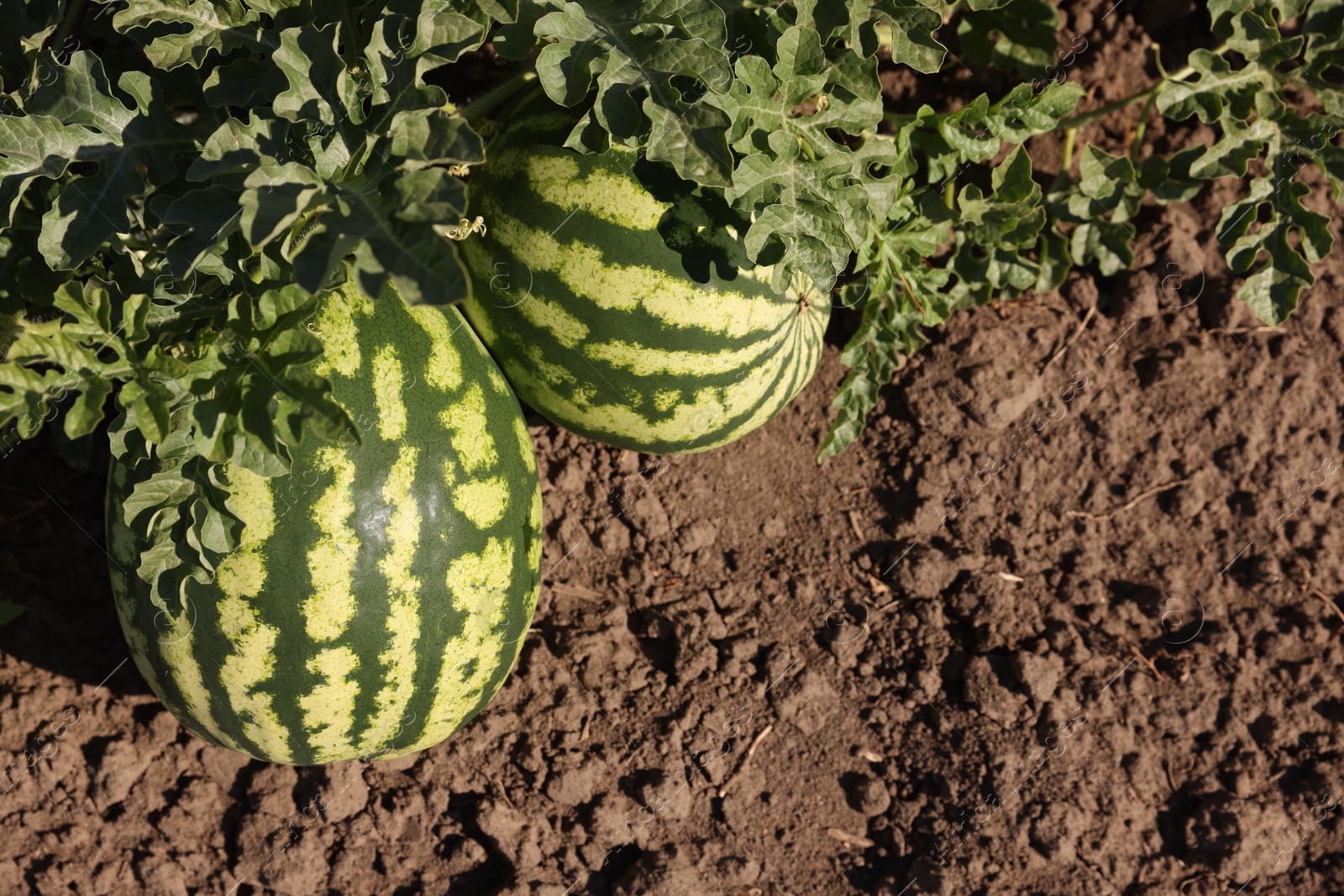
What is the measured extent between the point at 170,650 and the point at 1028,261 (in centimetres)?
263

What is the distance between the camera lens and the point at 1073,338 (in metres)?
3.62

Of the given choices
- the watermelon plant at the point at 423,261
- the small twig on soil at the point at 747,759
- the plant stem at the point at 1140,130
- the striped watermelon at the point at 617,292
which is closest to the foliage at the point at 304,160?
the watermelon plant at the point at 423,261

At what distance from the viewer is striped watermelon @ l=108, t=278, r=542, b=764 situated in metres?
2.42

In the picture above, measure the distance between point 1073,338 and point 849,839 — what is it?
1.84 m

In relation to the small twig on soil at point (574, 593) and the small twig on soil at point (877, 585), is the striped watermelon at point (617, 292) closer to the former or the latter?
the small twig on soil at point (574, 593)

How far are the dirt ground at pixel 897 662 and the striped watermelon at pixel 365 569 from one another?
579 millimetres

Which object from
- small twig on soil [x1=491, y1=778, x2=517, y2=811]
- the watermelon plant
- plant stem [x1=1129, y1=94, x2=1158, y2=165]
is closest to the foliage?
the watermelon plant

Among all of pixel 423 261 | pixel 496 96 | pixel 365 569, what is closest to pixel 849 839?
pixel 365 569

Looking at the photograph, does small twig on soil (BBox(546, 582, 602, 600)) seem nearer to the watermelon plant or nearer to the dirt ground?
the dirt ground

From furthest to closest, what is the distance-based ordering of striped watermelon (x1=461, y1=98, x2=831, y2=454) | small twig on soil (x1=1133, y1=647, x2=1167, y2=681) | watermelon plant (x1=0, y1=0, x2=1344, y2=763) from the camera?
small twig on soil (x1=1133, y1=647, x2=1167, y2=681) → striped watermelon (x1=461, y1=98, x2=831, y2=454) → watermelon plant (x1=0, y1=0, x2=1344, y2=763)

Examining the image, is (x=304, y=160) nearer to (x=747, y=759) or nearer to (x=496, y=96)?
(x=496, y=96)

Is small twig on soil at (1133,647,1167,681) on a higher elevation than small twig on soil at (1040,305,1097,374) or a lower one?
lower

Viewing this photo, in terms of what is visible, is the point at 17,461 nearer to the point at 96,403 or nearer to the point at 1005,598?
the point at 96,403

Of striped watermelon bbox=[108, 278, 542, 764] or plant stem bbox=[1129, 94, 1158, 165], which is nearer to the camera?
striped watermelon bbox=[108, 278, 542, 764]
